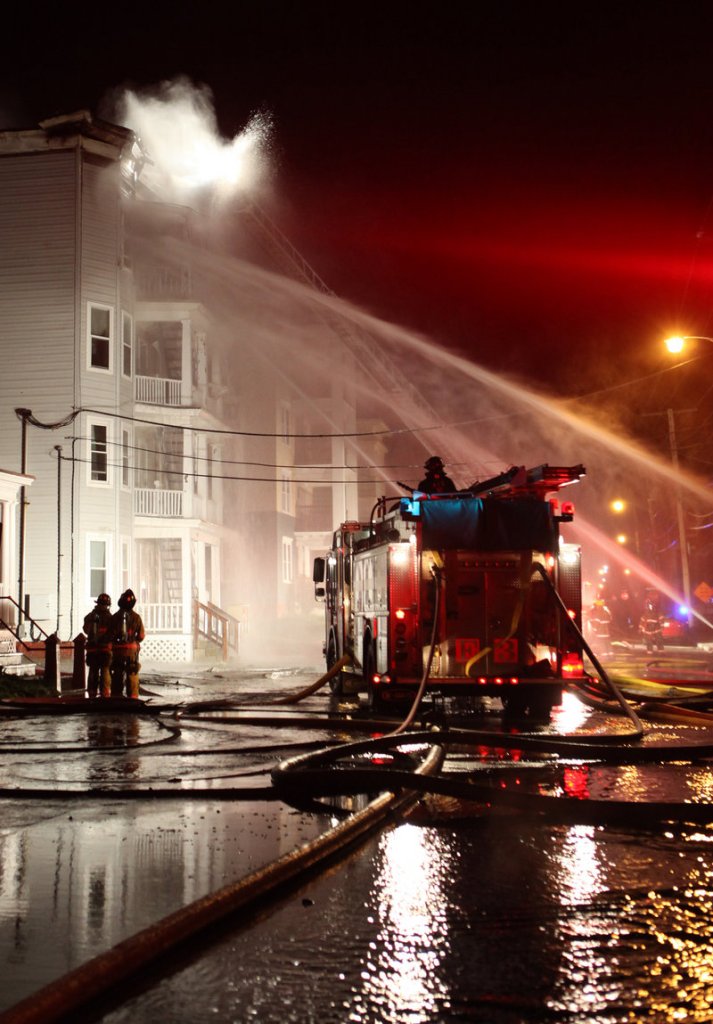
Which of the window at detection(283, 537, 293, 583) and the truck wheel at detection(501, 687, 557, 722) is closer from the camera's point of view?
the truck wheel at detection(501, 687, 557, 722)

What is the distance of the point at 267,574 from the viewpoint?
41.2 meters

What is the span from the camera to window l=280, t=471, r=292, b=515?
139 ft

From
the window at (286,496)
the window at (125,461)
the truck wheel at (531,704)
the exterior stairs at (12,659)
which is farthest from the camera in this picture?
the window at (286,496)

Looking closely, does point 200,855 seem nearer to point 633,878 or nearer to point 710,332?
point 633,878

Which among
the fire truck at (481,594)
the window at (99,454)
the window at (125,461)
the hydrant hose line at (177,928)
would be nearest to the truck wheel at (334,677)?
the fire truck at (481,594)

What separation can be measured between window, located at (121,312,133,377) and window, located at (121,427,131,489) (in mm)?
1662

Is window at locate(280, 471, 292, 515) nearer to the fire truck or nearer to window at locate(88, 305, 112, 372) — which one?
window at locate(88, 305, 112, 372)

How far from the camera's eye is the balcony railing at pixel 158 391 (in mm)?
30812

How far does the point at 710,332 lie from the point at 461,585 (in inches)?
1189

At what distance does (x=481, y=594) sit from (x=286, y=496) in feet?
102

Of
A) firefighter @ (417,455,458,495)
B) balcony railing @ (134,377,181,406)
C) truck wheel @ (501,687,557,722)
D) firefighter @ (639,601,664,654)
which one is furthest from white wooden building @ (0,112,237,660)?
truck wheel @ (501,687,557,722)

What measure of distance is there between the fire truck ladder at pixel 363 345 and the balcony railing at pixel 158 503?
40.4 ft

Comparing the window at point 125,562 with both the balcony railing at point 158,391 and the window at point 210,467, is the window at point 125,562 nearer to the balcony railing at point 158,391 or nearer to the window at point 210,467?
the balcony railing at point 158,391

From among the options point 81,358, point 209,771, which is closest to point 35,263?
point 81,358
